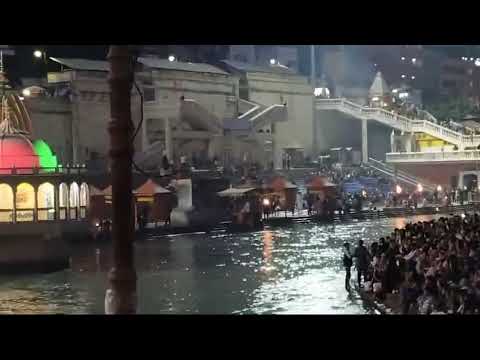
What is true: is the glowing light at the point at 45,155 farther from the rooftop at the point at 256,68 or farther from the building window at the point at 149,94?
the rooftop at the point at 256,68

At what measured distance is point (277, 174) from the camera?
7527 millimetres

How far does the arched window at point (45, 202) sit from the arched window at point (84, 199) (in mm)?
565

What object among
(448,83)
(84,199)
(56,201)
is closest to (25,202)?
(56,201)

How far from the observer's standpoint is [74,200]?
745 cm

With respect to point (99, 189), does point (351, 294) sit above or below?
below

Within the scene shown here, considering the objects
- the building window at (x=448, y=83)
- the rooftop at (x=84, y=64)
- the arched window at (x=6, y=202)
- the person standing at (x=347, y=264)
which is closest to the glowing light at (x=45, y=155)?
the arched window at (x=6, y=202)

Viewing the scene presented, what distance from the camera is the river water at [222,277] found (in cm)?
645

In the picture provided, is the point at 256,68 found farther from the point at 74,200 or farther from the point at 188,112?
the point at 74,200

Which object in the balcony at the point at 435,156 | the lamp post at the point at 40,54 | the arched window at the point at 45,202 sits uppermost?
the lamp post at the point at 40,54

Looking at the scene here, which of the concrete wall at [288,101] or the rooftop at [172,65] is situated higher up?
the rooftop at [172,65]

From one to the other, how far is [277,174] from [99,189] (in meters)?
1.63

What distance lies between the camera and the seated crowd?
19.8ft
